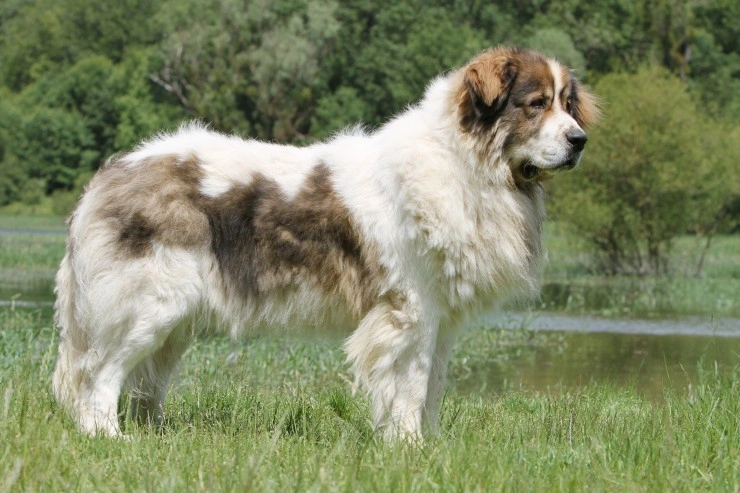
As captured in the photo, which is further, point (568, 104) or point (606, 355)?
point (606, 355)

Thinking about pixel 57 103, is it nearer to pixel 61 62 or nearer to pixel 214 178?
pixel 61 62

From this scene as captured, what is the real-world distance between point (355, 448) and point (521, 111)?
2124mm

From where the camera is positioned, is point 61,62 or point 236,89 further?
point 61,62

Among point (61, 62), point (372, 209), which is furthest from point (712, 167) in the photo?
point (61, 62)

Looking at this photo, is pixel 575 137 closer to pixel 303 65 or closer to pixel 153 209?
pixel 153 209

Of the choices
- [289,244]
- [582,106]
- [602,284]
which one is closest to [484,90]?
[582,106]

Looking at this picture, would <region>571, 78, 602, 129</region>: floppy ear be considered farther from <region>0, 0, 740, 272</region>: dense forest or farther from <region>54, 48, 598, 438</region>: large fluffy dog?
<region>0, 0, 740, 272</region>: dense forest

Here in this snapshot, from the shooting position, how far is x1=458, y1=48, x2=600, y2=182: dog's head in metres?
5.75

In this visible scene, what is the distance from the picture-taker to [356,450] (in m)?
4.74

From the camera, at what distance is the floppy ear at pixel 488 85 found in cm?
579

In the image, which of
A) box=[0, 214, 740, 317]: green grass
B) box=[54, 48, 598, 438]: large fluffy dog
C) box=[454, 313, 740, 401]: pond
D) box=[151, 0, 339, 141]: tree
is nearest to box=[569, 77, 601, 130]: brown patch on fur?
box=[54, 48, 598, 438]: large fluffy dog

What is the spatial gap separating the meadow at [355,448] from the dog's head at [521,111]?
1446mm

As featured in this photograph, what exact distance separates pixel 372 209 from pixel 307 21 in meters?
47.8

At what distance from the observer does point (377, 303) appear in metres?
5.83
